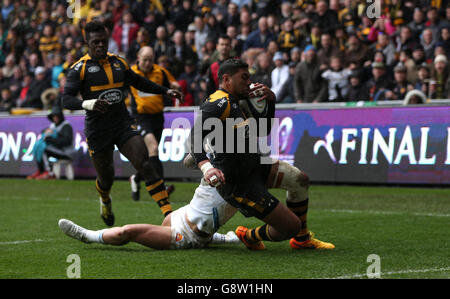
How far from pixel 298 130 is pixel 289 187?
8.03 m

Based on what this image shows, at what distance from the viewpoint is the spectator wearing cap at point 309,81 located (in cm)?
1707

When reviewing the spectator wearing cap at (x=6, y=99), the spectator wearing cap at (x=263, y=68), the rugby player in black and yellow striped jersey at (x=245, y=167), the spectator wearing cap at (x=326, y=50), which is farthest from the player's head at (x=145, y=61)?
the spectator wearing cap at (x=6, y=99)

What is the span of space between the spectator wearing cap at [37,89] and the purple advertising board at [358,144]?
758 centimetres

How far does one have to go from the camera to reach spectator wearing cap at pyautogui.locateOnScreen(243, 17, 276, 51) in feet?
63.3

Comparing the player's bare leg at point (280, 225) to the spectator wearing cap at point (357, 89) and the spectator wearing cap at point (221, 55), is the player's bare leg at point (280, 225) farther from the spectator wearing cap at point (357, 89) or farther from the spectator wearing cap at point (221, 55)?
the spectator wearing cap at point (357, 89)

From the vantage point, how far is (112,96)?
10.0 m

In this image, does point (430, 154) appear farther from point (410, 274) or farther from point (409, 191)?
point (410, 274)

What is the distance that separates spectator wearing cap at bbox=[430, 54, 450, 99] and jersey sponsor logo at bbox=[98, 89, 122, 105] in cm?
736

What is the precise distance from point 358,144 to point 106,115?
605cm

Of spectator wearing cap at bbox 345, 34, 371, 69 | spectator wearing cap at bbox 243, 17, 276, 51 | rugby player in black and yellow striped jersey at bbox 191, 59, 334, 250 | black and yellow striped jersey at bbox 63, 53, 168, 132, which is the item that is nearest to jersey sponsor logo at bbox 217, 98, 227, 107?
rugby player in black and yellow striped jersey at bbox 191, 59, 334, 250

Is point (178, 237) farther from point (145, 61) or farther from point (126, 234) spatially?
point (145, 61)

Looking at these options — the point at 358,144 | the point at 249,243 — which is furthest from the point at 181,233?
the point at 358,144

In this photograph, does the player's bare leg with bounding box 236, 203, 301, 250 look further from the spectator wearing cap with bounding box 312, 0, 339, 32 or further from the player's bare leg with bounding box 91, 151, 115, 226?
the spectator wearing cap with bounding box 312, 0, 339, 32

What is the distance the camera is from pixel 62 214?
37.0 feet
